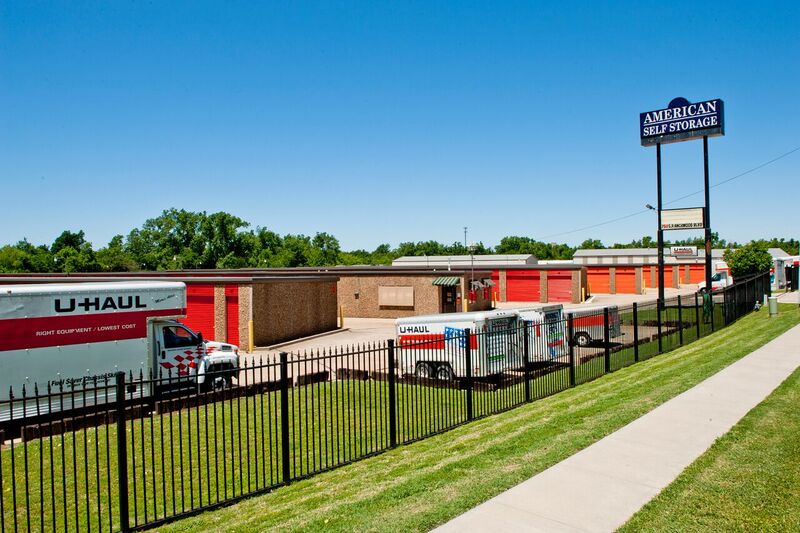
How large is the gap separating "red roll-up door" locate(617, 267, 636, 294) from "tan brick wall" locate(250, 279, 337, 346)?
37240 mm

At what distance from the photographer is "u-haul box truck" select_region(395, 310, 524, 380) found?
1383cm

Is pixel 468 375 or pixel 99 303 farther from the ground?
pixel 99 303

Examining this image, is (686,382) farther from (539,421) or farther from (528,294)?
(528,294)

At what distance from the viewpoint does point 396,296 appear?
143 feet

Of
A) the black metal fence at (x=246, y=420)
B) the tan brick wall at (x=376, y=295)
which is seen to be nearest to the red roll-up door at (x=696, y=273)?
the tan brick wall at (x=376, y=295)

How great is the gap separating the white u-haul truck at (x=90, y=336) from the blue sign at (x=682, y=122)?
33430 mm

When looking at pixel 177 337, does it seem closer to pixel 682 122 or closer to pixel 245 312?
pixel 245 312

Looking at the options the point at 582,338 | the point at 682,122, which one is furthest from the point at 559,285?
the point at 582,338

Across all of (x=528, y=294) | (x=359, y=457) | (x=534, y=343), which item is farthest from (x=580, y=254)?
(x=359, y=457)

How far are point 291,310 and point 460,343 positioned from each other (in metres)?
18.3

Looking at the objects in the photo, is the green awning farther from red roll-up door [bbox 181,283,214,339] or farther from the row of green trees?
the row of green trees

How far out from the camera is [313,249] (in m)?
127

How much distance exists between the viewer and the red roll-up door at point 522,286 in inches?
2078

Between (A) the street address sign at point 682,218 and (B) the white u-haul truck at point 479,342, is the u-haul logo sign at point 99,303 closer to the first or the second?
(B) the white u-haul truck at point 479,342
